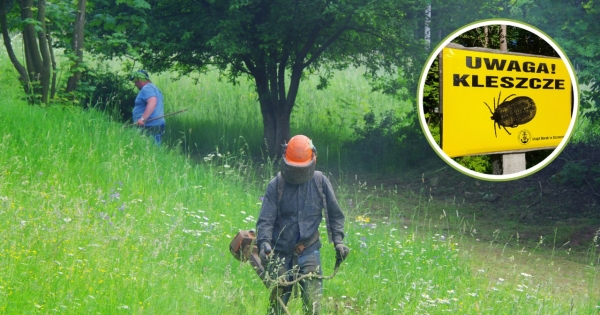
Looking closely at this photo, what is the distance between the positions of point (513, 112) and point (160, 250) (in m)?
2.94

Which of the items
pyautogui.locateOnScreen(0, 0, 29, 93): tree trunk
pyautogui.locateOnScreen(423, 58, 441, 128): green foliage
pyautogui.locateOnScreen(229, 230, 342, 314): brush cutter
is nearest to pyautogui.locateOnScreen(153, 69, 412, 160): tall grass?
pyautogui.locateOnScreen(0, 0, 29, 93): tree trunk

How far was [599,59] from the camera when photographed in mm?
10562

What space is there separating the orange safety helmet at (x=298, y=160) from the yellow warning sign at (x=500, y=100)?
1.03m

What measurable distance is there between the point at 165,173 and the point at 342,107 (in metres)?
9.82

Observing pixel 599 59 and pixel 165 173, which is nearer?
pixel 165 173

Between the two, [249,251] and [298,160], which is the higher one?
[298,160]

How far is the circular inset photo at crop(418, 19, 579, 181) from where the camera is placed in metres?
5.66

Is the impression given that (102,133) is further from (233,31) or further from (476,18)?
(476,18)

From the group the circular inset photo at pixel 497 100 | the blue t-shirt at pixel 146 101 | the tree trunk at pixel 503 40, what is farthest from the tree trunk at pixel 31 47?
the tree trunk at pixel 503 40

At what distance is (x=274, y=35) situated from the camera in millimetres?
14555

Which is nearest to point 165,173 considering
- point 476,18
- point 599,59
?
A: point 599,59

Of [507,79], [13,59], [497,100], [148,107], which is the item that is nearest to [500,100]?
[497,100]

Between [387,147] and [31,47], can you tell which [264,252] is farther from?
[387,147]

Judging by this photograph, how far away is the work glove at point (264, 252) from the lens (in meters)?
5.73
